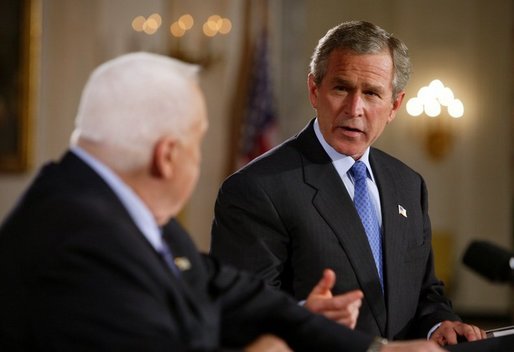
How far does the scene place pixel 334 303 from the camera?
2586 mm

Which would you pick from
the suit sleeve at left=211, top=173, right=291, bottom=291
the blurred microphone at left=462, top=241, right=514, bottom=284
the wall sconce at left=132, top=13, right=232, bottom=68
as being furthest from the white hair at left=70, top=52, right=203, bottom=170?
the wall sconce at left=132, top=13, right=232, bottom=68

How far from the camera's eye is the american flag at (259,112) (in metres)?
11.1

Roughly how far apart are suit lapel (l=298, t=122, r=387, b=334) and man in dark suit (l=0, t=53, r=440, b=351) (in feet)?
3.10

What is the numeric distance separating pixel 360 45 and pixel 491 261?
3.03 ft

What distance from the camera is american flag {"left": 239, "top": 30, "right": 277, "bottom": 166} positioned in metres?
11.1

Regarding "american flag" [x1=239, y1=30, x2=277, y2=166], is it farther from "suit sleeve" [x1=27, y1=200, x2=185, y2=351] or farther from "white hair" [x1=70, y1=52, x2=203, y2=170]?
"suit sleeve" [x1=27, y1=200, x2=185, y2=351]

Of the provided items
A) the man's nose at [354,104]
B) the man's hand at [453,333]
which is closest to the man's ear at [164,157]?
the man's nose at [354,104]

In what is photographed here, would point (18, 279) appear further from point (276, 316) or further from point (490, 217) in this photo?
point (490, 217)

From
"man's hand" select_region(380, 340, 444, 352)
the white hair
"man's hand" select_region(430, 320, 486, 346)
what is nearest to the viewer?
the white hair

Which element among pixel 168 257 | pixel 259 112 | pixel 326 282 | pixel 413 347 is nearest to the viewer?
pixel 168 257

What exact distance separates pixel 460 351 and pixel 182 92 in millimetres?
1382

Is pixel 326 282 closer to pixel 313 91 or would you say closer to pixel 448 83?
pixel 313 91

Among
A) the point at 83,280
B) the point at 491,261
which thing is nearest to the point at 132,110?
the point at 83,280

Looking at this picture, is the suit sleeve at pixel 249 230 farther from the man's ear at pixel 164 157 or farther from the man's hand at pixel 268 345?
the man's ear at pixel 164 157
